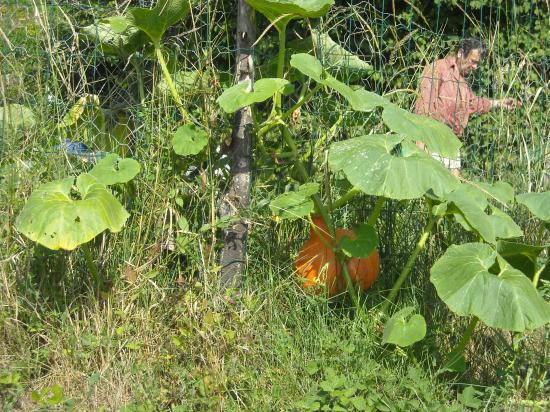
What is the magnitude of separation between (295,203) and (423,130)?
683 mm

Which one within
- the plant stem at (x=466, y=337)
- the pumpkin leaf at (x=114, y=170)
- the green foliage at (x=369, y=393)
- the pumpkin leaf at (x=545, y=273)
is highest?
the pumpkin leaf at (x=114, y=170)

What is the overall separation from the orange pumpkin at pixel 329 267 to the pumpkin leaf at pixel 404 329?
442mm

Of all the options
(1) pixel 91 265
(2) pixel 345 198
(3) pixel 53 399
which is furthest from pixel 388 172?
(3) pixel 53 399

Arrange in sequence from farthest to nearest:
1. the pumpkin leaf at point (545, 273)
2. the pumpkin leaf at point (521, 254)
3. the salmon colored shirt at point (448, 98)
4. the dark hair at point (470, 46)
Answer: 1. the dark hair at point (470, 46)
2. the salmon colored shirt at point (448, 98)
3. the pumpkin leaf at point (545, 273)
4. the pumpkin leaf at point (521, 254)

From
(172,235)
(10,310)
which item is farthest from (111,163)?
(10,310)

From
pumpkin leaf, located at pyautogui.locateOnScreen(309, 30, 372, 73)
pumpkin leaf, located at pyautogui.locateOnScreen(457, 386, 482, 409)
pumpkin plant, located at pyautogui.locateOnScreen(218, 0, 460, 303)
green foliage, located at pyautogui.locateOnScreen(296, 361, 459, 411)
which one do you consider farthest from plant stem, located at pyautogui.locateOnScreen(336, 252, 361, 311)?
pumpkin leaf, located at pyautogui.locateOnScreen(309, 30, 372, 73)

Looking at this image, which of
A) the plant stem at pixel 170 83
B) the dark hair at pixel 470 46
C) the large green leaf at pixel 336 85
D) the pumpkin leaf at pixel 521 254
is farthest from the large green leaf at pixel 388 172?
the dark hair at pixel 470 46

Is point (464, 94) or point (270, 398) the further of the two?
point (464, 94)

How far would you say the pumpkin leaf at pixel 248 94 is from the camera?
165 inches

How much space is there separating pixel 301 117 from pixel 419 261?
1.02 meters

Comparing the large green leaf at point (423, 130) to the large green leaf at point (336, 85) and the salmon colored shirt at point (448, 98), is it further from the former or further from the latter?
the salmon colored shirt at point (448, 98)

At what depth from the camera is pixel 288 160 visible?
4766 millimetres

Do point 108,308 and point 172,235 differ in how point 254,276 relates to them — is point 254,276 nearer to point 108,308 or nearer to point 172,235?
point 172,235

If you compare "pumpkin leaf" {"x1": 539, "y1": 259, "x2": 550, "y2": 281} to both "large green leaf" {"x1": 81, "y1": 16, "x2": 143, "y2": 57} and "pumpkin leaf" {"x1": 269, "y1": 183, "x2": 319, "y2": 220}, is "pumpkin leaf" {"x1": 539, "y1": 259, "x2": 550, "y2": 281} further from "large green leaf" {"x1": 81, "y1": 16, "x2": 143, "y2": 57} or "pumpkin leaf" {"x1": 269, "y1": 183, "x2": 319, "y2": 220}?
"large green leaf" {"x1": 81, "y1": 16, "x2": 143, "y2": 57}
